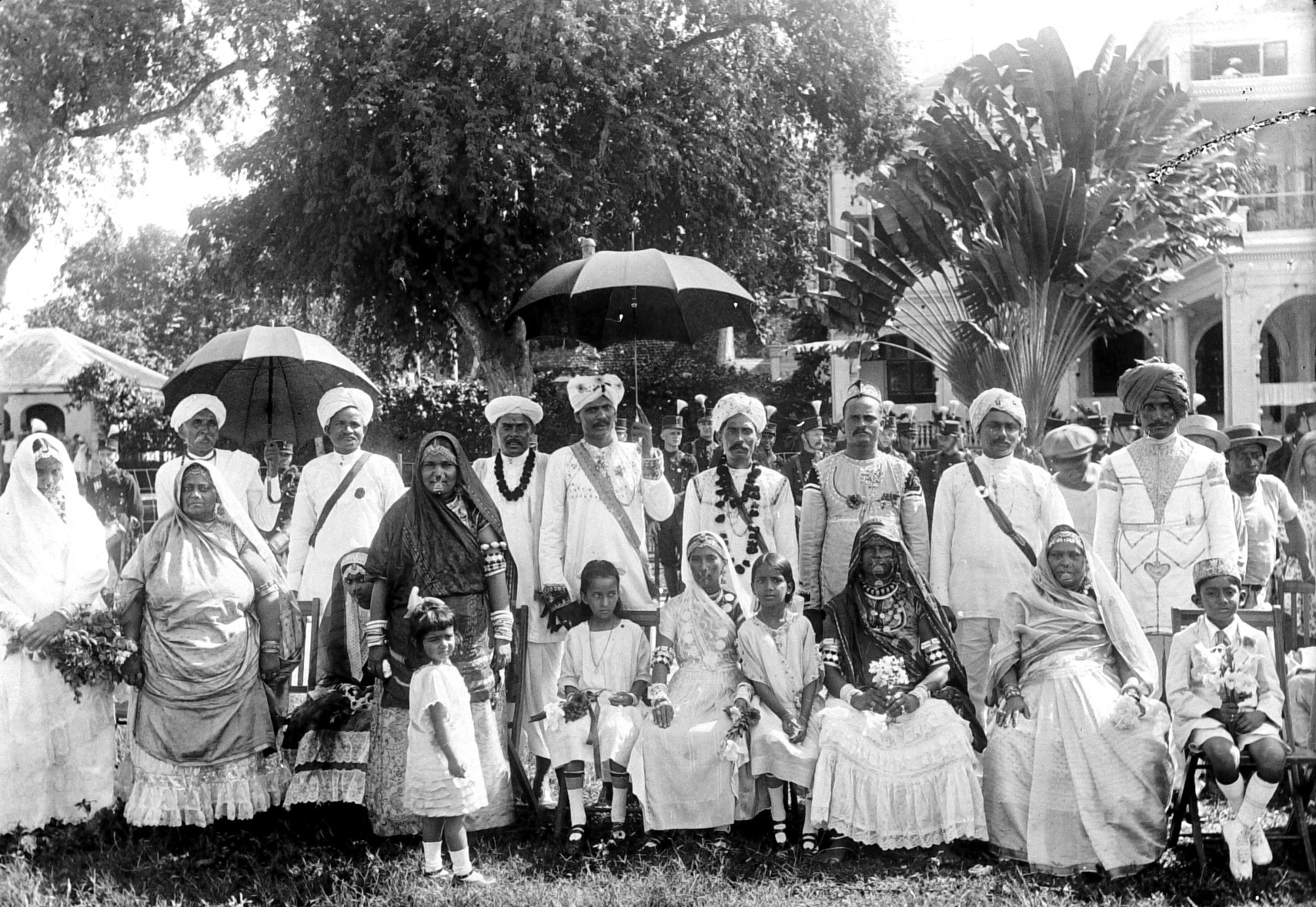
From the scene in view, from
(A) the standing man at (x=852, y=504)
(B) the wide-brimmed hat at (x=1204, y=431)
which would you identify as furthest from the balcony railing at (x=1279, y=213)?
(A) the standing man at (x=852, y=504)

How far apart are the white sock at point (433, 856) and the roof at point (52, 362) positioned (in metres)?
17.3

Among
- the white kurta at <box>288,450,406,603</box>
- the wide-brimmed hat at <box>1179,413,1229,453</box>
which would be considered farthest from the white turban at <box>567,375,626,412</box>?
the wide-brimmed hat at <box>1179,413,1229,453</box>

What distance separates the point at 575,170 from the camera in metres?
17.5

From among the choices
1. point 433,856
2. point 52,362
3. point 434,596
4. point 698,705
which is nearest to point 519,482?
point 434,596

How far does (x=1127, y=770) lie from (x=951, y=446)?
16.6ft

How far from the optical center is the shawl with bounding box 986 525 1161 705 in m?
5.39

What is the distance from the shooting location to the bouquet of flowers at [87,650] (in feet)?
18.4

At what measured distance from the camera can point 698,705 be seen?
19.0 ft

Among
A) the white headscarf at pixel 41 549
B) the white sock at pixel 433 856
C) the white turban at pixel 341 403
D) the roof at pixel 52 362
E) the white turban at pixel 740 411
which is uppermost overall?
the roof at pixel 52 362

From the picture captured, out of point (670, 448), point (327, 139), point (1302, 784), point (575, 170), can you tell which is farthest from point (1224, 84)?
point (1302, 784)

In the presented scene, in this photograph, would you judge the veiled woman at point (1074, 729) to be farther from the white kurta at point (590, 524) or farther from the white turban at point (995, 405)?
the white kurta at point (590, 524)

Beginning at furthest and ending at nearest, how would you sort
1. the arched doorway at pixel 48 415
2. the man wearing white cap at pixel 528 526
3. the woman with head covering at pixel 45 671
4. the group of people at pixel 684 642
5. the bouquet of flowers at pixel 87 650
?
Answer: the arched doorway at pixel 48 415 → the man wearing white cap at pixel 528 526 → the woman with head covering at pixel 45 671 → the bouquet of flowers at pixel 87 650 → the group of people at pixel 684 642

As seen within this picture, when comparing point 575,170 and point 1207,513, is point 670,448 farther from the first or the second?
point 1207,513

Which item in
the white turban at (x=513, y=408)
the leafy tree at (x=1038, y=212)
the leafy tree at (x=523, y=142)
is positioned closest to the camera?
the white turban at (x=513, y=408)
